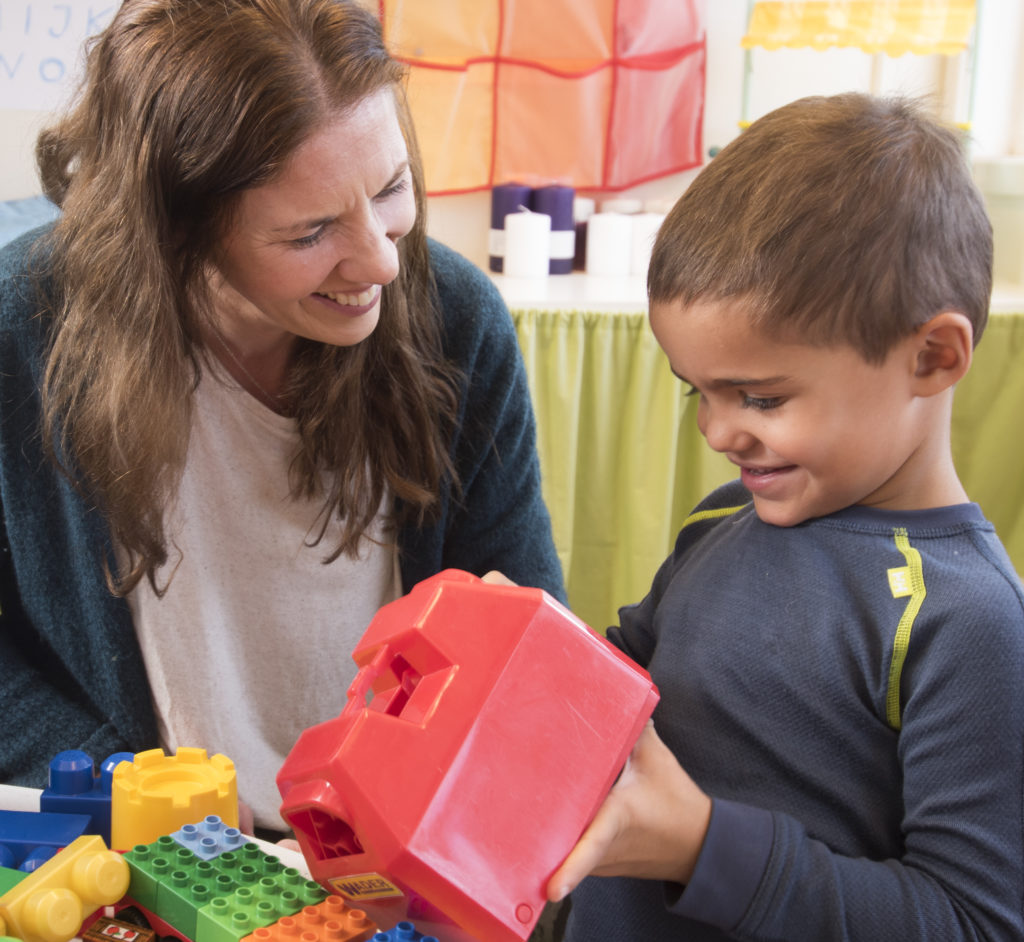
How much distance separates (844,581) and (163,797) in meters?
0.43

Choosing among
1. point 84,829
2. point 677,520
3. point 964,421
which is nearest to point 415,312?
point 84,829

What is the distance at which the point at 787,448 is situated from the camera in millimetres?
616

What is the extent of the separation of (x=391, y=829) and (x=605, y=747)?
120 mm

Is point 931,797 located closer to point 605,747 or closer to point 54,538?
point 605,747

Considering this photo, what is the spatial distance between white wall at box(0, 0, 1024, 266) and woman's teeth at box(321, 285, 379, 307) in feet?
4.94

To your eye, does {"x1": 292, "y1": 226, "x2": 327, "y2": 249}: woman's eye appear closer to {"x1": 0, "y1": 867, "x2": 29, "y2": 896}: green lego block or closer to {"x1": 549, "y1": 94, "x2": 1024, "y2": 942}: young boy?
{"x1": 549, "y1": 94, "x2": 1024, "y2": 942}: young boy

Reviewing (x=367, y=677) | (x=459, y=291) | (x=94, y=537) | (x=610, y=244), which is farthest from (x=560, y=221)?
(x=367, y=677)

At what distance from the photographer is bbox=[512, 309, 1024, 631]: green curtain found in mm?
1812

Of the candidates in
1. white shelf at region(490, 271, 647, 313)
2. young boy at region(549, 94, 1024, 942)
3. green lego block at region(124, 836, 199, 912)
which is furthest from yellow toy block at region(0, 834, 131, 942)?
white shelf at region(490, 271, 647, 313)

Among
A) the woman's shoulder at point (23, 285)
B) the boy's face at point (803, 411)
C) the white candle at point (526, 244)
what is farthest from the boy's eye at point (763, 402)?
the white candle at point (526, 244)

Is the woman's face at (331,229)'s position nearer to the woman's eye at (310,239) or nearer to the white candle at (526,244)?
the woman's eye at (310,239)

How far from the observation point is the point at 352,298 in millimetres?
882

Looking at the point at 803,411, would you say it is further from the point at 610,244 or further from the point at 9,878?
the point at 610,244

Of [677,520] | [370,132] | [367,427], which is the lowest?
[677,520]
